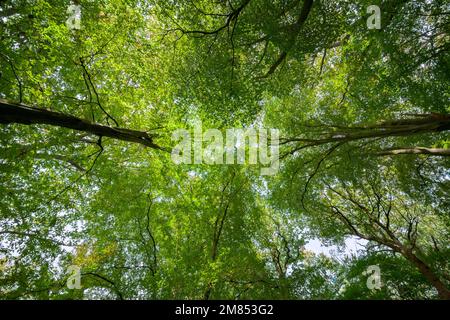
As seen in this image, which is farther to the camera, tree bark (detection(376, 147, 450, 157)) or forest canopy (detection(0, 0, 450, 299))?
forest canopy (detection(0, 0, 450, 299))

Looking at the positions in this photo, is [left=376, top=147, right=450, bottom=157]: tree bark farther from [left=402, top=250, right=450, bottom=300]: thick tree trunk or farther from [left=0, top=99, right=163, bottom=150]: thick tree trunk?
[left=0, top=99, right=163, bottom=150]: thick tree trunk

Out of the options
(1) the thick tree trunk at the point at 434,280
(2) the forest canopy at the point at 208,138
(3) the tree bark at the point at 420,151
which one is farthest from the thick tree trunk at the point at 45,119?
(1) the thick tree trunk at the point at 434,280

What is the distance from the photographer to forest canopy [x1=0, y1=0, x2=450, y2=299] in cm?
736

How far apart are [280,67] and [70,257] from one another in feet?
34.1

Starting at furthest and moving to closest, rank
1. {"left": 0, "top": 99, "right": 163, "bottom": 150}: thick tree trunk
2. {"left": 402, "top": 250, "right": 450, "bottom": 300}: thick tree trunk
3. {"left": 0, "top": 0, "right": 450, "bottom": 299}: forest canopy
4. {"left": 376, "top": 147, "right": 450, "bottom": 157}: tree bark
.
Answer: {"left": 402, "top": 250, "right": 450, "bottom": 300}: thick tree trunk < {"left": 0, "top": 0, "right": 450, "bottom": 299}: forest canopy < {"left": 376, "top": 147, "right": 450, "bottom": 157}: tree bark < {"left": 0, "top": 99, "right": 163, "bottom": 150}: thick tree trunk

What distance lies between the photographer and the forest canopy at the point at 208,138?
24.2 feet

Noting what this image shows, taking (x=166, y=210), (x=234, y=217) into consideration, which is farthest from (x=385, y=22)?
(x=166, y=210)

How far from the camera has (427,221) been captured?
14.7 meters

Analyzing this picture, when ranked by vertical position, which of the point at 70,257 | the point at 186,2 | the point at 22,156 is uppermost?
the point at 186,2

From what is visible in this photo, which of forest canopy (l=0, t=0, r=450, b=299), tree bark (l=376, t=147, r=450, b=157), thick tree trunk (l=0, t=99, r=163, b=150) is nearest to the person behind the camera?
thick tree trunk (l=0, t=99, r=163, b=150)

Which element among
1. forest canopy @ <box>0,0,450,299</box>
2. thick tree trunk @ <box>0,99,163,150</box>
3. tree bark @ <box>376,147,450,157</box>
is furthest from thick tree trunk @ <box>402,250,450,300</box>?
thick tree trunk @ <box>0,99,163,150</box>

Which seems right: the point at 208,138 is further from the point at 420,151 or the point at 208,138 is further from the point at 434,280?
the point at 434,280

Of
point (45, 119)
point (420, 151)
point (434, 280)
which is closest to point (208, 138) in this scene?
point (45, 119)
